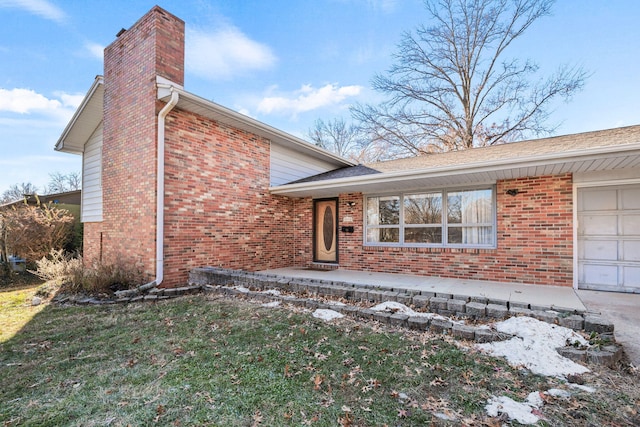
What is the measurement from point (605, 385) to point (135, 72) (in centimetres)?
932

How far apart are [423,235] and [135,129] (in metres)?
7.26

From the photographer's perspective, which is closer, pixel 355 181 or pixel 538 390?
pixel 538 390

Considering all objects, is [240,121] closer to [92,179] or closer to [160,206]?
[160,206]

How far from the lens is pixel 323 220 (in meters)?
9.48

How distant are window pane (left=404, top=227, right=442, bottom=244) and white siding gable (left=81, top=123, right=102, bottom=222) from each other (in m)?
8.15

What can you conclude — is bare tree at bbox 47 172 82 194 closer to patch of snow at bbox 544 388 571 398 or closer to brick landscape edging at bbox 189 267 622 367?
brick landscape edging at bbox 189 267 622 367

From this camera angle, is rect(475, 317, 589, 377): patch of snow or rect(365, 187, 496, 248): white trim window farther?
rect(365, 187, 496, 248): white trim window

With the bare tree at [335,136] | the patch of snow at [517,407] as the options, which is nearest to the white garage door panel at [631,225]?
the patch of snow at [517,407]

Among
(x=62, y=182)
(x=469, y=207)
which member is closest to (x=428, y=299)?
(x=469, y=207)

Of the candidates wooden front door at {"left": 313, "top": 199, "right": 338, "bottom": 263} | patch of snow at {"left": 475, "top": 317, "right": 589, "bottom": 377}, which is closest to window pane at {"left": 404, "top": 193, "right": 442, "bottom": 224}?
wooden front door at {"left": 313, "top": 199, "right": 338, "bottom": 263}

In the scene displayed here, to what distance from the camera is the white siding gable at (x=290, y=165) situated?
360 inches

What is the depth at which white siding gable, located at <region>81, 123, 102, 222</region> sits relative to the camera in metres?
8.48

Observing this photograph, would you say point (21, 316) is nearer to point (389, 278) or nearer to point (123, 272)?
point (123, 272)

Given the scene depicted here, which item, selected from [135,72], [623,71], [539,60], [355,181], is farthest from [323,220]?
[539,60]
